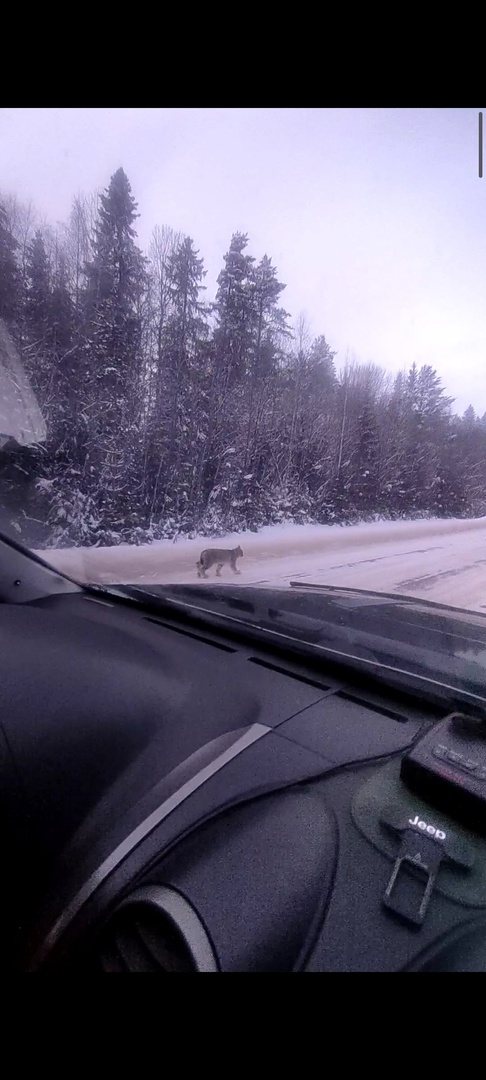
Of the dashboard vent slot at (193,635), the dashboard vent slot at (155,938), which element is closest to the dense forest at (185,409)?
the dashboard vent slot at (193,635)

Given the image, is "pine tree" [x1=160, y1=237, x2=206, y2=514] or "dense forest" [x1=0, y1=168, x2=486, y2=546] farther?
"pine tree" [x1=160, y1=237, x2=206, y2=514]

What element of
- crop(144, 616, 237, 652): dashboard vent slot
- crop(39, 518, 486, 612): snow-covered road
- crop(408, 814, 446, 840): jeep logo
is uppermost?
crop(39, 518, 486, 612): snow-covered road

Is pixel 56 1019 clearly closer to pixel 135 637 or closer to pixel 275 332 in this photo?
pixel 135 637

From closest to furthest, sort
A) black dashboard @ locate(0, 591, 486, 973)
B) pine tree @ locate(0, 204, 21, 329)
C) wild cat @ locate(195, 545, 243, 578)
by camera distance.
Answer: black dashboard @ locate(0, 591, 486, 973)
wild cat @ locate(195, 545, 243, 578)
pine tree @ locate(0, 204, 21, 329)

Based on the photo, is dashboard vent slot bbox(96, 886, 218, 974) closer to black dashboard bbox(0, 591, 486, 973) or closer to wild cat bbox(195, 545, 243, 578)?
black dashboard bbox(0, 591, 486, 973)

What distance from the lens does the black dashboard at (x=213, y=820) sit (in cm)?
117

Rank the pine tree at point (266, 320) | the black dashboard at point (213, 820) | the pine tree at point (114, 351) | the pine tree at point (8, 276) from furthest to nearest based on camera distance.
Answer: the pine tree at point (266, 320) → the pine tree at point (114, 351) → the pine tree at point (8, 276) → the black dashboard at point (213, 820)

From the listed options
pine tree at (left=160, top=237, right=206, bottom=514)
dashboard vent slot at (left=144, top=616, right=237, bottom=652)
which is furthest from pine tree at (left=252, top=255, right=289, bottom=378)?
dashboard vent slot at (left=144, top=616, right=237, bottom=652)

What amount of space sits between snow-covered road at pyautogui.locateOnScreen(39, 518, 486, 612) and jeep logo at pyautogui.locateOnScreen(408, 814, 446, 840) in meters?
2.49

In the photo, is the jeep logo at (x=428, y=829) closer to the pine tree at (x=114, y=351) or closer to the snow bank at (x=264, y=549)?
the snow bank at (x=264, y=549)

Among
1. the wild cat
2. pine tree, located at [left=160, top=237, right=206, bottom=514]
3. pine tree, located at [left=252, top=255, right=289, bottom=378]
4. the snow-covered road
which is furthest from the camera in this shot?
pine tree, located at [left=160, top=237, right=206, bottom=514]

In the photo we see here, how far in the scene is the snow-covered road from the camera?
442cm

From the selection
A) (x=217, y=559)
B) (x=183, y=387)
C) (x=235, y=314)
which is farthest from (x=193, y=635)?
(x=235, y=314)
